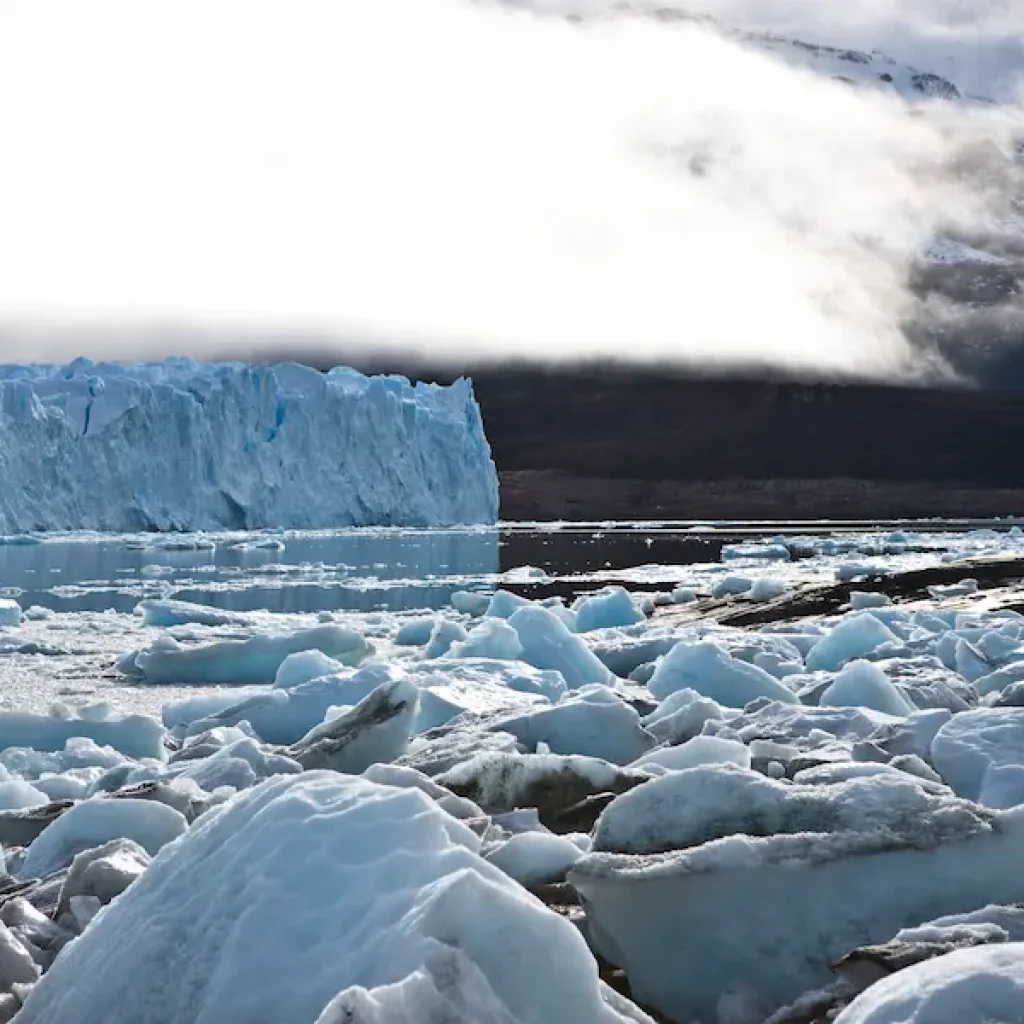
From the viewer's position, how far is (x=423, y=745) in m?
4.78

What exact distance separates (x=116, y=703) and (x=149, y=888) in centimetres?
650

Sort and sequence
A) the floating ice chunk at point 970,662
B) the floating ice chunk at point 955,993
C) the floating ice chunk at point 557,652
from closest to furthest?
the floating ice chunk at point 955,993 < the floating ice chunk at point 970,662 < the floating ice chunk at point 557,652

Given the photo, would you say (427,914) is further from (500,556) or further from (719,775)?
(500,556)

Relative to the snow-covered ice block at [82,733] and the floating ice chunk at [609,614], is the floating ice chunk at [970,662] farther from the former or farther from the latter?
the floating ice chunk at [609,614]

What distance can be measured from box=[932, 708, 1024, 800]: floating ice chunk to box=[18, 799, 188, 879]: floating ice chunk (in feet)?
6.91

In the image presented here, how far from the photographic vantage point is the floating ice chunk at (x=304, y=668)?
25.6 feet

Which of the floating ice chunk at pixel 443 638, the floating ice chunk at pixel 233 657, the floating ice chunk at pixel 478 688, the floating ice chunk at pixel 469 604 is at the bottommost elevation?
the floating ice chunk at pixel 469 604

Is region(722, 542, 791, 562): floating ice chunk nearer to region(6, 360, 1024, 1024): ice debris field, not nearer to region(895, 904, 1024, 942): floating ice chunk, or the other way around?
region(6, 360, 1024, 1024): ice debris field

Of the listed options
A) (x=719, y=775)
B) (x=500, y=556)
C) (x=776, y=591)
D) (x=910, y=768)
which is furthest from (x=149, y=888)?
(x=500, y=556)

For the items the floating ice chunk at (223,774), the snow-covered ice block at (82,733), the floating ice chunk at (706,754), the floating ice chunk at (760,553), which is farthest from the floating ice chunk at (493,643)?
the floating ice chunk at (760,553)

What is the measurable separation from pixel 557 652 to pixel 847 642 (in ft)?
5.93

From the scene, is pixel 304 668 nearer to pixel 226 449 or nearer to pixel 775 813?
pixel 775 813

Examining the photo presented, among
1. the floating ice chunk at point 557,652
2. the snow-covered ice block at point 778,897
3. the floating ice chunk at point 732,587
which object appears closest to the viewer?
the snow-covered ice block at point 778,897

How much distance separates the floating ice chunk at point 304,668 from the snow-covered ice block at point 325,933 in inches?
217
